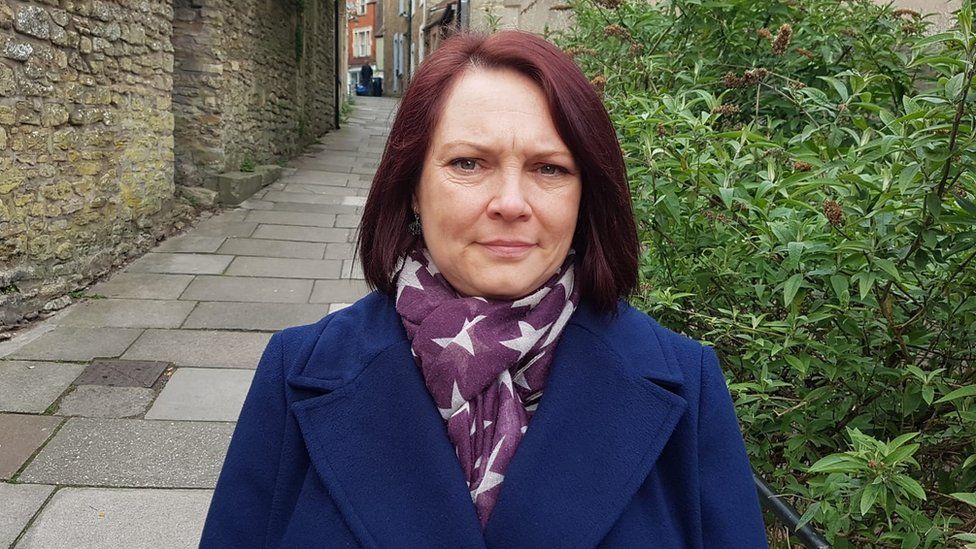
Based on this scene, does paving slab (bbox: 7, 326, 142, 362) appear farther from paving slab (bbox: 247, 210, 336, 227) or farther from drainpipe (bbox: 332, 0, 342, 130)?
drainpipe (bbox: 332, 0, 342, 130)

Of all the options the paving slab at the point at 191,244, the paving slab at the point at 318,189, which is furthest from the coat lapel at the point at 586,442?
the paving slab at the point at 318,189

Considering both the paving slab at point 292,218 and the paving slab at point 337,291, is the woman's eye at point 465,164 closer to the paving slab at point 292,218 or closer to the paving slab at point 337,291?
the paving slab at point 337,291

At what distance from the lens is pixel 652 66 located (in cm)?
294

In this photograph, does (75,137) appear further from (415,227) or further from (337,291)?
(415,227)

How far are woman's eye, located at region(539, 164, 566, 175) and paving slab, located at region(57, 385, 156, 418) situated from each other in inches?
130


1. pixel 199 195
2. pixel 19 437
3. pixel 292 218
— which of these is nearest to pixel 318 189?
pixel 292 218

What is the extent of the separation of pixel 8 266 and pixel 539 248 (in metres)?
4.72

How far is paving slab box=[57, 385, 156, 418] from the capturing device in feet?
13.0

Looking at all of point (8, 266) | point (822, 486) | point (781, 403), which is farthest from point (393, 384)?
point (8, 266)

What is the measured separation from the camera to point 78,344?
4.84 meters

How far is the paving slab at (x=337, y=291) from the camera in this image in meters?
6.01

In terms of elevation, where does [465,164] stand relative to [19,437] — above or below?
above

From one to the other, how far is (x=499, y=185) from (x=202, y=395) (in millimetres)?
3382

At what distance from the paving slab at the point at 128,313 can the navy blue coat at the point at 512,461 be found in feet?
13.7
